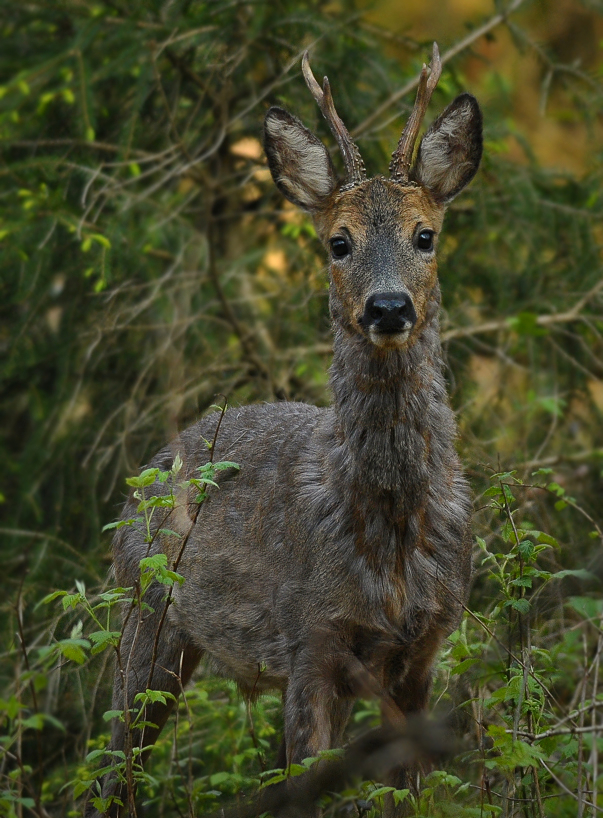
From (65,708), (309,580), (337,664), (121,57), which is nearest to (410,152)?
(309,580)

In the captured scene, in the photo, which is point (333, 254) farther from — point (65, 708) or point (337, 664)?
point (65, 708)

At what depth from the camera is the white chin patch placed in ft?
13.3

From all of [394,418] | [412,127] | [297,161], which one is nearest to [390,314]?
[394,418]

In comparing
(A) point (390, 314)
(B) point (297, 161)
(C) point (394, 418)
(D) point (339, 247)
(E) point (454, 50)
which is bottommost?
(C) point (394, 418)

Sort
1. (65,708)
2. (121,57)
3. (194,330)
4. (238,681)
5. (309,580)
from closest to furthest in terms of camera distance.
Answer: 1. (309,580)
2. (238,681)
3. (65,708)
4. (121,57)
5. (194,330)

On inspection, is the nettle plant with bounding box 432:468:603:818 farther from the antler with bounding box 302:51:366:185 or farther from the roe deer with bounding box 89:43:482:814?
the antler with bounding box 302:51:366:185

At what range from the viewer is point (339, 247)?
15.0 ft

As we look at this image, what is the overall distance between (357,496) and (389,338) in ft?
2.19

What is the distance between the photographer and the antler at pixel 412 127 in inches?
178

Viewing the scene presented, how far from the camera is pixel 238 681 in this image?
5.12m

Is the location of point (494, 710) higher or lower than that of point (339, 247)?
lower

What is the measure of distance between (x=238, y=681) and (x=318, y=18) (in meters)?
4.23

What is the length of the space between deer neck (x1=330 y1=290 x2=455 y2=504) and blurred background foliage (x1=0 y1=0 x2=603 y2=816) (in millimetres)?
1946

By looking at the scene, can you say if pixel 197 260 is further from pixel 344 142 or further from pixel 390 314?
pixel 390 314
